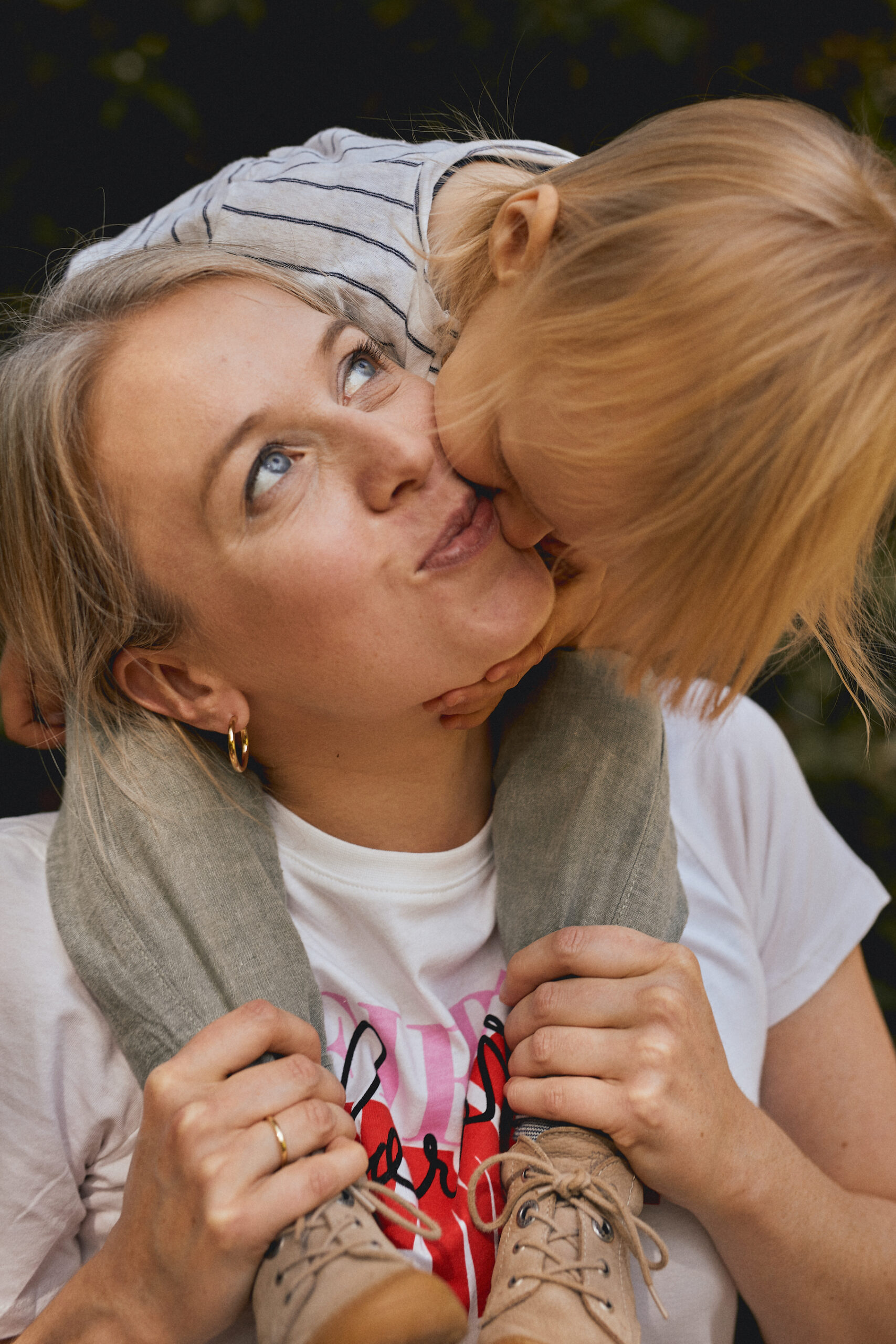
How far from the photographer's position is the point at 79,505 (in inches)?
55.1

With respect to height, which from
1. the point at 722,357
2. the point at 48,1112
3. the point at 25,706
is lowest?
the point at 48,1112

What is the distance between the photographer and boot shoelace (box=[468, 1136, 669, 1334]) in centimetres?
124

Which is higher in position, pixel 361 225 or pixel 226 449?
pixel 361 225

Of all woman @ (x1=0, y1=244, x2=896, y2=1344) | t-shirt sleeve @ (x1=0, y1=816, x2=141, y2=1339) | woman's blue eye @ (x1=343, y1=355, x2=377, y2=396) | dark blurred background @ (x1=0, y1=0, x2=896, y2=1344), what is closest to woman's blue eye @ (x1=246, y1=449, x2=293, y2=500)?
woman @ (x1=0, y1=244, x2=896, y2=1344)

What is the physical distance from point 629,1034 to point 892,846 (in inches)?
52.3

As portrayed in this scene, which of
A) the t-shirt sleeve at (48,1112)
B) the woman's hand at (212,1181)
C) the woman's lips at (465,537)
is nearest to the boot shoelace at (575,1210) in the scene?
the woman's hand at (212,1181)

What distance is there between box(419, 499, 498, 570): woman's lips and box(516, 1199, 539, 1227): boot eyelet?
780mm

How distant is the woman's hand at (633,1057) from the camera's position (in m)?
1.33

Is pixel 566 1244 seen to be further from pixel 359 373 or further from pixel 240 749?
pixel 359 373

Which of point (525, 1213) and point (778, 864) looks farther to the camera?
point (778, 864)

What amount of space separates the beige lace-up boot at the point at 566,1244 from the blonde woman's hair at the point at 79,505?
724 millimetres

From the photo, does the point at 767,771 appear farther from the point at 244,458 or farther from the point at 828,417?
the point at 244,458

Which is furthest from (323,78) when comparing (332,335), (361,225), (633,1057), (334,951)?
(633,1057)

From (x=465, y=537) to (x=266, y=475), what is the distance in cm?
26
